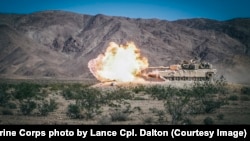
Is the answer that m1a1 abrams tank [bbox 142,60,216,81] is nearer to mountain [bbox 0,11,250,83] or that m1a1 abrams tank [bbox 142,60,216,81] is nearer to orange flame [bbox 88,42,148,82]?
orange flame [bbox 88,42,148,82]

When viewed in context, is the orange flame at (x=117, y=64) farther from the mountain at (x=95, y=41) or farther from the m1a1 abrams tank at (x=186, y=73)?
the mountain at (x=95, y=41)

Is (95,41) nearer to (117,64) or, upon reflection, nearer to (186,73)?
(186,73)

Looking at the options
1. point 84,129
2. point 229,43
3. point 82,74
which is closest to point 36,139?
point 84,129

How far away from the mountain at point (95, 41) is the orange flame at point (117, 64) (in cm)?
4979

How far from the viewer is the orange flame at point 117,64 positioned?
52000 mm

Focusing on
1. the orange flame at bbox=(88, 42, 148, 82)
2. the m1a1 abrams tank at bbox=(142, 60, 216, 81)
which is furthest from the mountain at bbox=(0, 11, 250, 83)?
the orange flame at bbox=(88, 42, 148, 82)

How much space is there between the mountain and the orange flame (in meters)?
49.8

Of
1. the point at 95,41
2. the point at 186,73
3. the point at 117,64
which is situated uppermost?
the point at 95,41

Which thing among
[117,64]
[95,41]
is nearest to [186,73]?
[117,64]

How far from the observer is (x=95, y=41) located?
139750 millimetres

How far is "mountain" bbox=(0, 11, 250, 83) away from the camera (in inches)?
4665

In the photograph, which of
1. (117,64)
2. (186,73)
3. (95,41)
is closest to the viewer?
(117,64)

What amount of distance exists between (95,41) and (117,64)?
291ft

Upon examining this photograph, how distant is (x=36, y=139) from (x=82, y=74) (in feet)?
334
